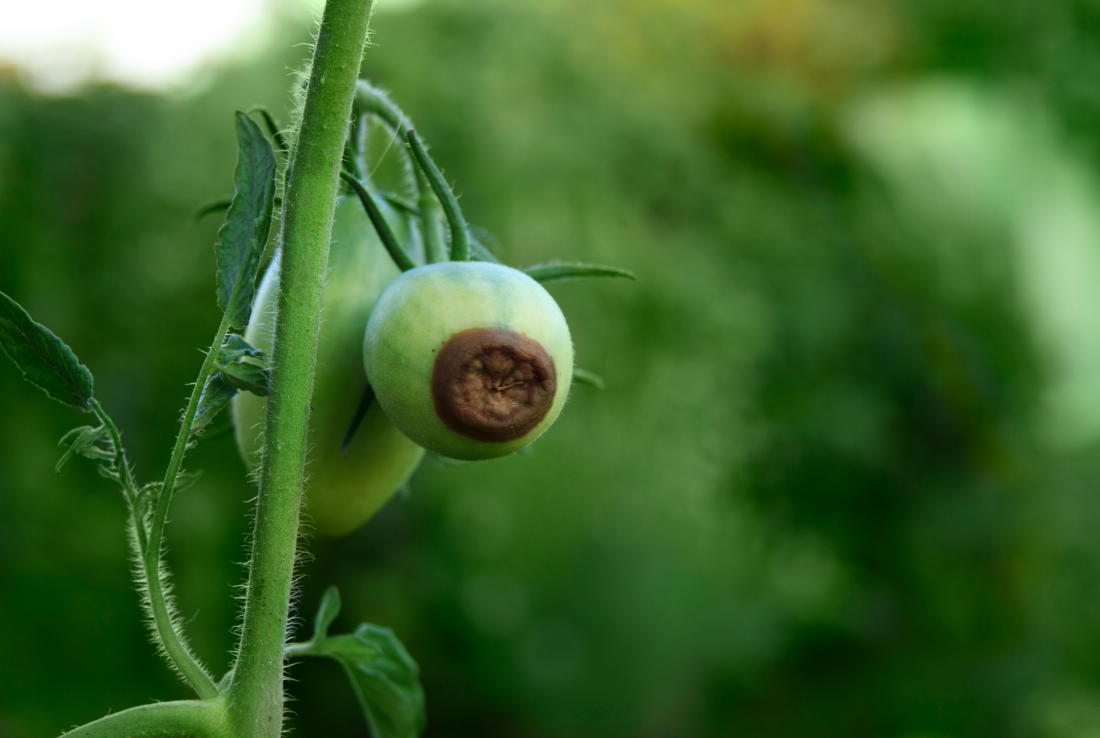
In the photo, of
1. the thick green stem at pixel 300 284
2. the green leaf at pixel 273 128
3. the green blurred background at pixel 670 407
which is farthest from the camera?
the green blurred background at pixel 670 407

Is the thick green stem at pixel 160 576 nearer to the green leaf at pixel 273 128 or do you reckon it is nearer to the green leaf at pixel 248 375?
the green leaf at pixel 248 375

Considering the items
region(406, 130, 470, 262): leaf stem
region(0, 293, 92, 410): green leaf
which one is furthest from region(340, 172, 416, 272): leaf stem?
region(0, 293, 92, 410): green leaf

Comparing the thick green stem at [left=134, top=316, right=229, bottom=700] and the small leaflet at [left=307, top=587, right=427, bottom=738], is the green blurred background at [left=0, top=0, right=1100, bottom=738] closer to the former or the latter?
the small leaflet at [left=307, top=587, right=427, bottom=738]

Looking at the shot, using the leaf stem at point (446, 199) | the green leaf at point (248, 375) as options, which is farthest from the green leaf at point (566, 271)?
the green leaf at point (248, 375)

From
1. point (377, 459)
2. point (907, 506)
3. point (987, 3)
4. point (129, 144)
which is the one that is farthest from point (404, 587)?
point (987, 3)

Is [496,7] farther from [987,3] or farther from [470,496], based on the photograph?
[987,3]

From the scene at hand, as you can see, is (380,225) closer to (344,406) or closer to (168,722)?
(344,406)
